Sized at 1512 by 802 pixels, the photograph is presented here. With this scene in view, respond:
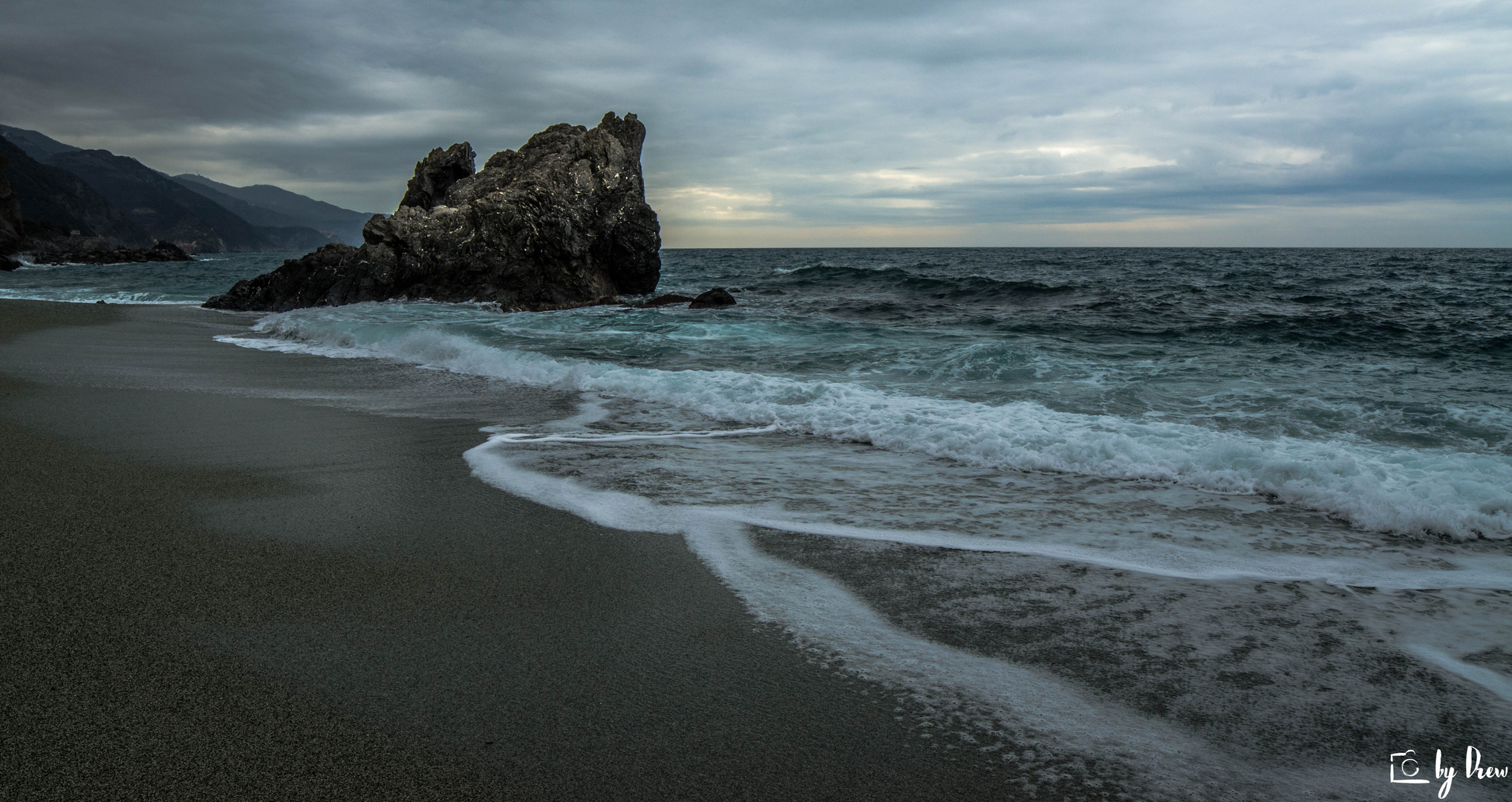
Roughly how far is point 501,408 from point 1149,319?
14.9 meters

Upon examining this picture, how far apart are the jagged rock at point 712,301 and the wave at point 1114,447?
41.5 feet

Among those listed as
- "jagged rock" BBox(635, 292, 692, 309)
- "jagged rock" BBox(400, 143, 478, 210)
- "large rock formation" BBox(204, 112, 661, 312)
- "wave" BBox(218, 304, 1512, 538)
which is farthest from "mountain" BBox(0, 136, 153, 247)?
"wave" BBox(218, 304, 1512, 538)

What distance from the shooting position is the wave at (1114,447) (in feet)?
14.1

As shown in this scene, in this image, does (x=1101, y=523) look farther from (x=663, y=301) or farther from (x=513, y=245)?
(x=513, y=245)

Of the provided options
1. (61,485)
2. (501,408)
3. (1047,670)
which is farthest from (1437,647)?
(501,408)

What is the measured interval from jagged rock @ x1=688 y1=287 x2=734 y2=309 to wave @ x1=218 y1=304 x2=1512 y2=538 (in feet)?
41.5

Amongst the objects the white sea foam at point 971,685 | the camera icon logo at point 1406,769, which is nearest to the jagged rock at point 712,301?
the white sea foam at point 971,685

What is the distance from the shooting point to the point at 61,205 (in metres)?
94.8

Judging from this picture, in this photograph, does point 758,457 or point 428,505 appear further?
point 758,457

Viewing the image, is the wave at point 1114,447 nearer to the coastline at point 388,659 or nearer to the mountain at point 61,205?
the coastline at point 388,659

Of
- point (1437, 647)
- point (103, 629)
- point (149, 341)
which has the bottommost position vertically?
point (1437, 647)

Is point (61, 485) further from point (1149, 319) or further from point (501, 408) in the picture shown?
point (1149, 319)

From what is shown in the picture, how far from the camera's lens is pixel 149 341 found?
40.5 ft

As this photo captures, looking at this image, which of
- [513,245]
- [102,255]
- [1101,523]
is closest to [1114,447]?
[1101,523]
